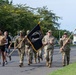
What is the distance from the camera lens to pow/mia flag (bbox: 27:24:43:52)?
18.6 metres

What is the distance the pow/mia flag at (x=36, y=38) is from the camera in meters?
18.6

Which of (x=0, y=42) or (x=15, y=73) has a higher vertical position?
(x=0, y=42)

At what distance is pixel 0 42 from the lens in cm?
1800

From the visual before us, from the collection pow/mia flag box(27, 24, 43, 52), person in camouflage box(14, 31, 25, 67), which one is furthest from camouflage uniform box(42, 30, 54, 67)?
pow/mia flag box(27, 24, 43, 52)

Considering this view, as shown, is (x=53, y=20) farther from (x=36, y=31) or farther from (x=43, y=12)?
(x=36, y=31)

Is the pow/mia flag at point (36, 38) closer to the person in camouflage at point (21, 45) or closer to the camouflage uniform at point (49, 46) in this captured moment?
the person in camouflage at point (21, 45)

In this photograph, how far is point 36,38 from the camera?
1902 cm

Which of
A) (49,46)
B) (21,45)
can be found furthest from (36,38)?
(49,46)

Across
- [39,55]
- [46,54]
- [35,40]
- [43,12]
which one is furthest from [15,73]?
[43,12]

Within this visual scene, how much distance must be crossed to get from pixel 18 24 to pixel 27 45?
38786 millimetres

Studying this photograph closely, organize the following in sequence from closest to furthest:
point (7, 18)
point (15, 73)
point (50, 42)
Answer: point (15, 73), point (50, 42), point (7, 18)

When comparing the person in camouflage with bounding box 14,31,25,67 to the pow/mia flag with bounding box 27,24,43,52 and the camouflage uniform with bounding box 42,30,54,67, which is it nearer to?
the pow/mia flag with bounding box 27,24,43,52

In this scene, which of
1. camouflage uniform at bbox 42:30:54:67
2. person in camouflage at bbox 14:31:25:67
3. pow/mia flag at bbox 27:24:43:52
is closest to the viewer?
camouflage uniform at bbox 42:30:54:67

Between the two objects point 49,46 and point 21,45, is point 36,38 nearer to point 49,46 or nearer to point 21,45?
point 21,45
